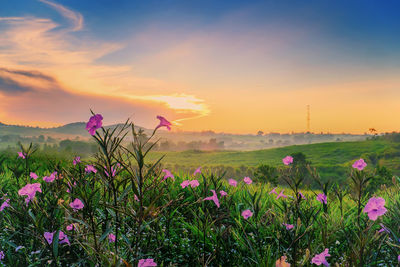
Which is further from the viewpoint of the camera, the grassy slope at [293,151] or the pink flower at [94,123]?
the grassy slope at [293,151]

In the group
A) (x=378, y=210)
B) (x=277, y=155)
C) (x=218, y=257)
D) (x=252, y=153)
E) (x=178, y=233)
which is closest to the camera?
(x=378, y=210)

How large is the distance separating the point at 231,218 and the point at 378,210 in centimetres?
243

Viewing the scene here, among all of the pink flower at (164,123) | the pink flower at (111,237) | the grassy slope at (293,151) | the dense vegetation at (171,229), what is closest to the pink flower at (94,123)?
the dense vegetation at (171,229)

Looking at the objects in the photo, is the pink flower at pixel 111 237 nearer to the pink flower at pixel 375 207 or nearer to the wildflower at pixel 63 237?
the wildflower at pixel 63 237

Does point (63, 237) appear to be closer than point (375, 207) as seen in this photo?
No

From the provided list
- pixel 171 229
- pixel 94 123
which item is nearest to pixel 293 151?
pixel 171 229

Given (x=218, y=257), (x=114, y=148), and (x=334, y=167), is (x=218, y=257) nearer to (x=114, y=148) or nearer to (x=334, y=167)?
(x=114, y=148)

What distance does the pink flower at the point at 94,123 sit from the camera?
6.84 feet

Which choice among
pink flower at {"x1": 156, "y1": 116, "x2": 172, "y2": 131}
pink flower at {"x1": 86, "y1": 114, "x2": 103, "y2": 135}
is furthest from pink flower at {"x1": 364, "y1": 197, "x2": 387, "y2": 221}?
pink flower at {"x1": 86, "y1": 114, "x2": 103, "y2": 135}

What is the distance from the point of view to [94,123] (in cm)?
210

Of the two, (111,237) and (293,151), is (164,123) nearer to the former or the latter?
(111,237)

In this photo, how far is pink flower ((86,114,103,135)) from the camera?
209 centimetres

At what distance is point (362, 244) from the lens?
2.29 meters

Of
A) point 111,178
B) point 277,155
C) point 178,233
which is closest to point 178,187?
point 178,233
